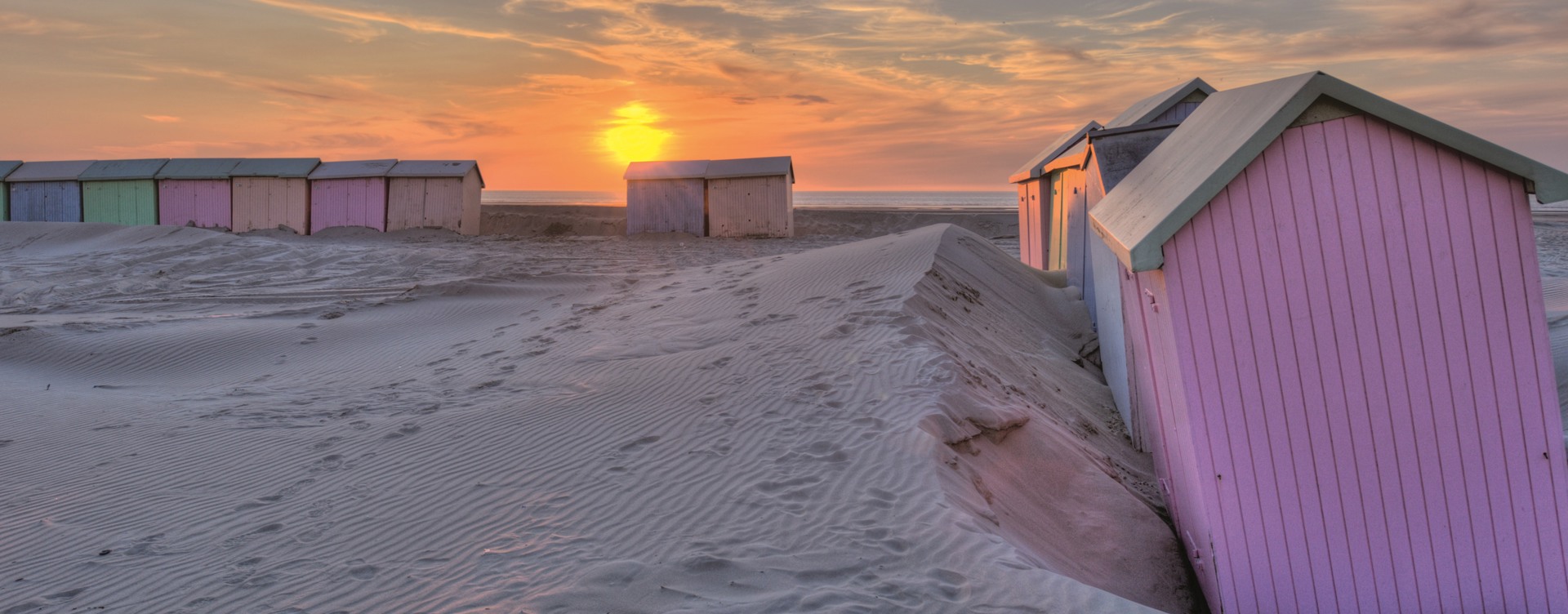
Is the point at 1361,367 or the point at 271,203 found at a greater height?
the point at 271,203

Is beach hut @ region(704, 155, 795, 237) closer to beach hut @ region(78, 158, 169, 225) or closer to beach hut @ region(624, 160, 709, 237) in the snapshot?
beach hut @ region(624, 160, 709, 237)

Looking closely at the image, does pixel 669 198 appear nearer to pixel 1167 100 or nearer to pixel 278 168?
pixel 278 168

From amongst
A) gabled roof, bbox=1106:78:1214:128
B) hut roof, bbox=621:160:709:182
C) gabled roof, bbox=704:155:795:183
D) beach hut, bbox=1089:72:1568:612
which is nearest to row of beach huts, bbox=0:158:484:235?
hut roof, bbox=621:160:709:182

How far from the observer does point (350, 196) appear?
31.7 m

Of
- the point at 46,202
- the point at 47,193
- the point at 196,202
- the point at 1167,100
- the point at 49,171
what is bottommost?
the point at 1167,100

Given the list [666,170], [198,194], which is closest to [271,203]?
[198,194]

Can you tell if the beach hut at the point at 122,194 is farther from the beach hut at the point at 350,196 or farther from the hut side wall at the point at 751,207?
the hut side wall at the point at 751,207

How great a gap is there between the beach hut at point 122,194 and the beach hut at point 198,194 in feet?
1.04

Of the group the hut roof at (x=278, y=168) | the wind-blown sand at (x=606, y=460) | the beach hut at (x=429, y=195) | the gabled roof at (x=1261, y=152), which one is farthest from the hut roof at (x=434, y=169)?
the gabled roof at (x=1261, y=152)

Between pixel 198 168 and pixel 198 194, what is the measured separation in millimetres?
972

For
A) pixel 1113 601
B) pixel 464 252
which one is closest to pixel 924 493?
pixel 1113 601

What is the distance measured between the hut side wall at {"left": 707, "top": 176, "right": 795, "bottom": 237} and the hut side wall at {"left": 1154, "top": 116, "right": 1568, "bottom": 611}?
84.8 ft

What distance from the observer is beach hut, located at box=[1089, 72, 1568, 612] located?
4.85 meters

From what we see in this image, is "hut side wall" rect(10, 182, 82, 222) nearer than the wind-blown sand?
No
